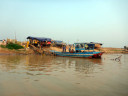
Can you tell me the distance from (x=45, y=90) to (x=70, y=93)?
95 cm

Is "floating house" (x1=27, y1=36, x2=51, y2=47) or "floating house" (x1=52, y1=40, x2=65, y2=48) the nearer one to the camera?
"floating house" (x1=27, y1=36, x2=51, y2=47)

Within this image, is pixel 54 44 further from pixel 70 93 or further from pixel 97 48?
pixel 70 93

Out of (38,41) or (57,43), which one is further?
(57,43)

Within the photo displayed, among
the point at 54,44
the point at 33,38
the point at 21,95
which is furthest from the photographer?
the point at 54,44

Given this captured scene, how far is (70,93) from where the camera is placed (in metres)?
4.59

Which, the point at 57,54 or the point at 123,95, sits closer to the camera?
the point at 123,95

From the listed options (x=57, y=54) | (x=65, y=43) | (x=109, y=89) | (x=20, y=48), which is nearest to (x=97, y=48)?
(x=65, y=43)

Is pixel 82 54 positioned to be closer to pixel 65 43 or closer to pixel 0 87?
pixel 65 43

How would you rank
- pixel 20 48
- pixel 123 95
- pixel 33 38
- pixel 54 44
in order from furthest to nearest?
pixel 54 44 → pixel 33 38 → pixel 20 48 → pixel 123 95

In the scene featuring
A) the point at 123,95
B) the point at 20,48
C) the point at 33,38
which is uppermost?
the point at 33,38

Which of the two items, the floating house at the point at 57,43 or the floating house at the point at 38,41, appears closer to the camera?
the floating house at the point at 38,41

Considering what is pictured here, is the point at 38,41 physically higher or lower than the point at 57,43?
higher

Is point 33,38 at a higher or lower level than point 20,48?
higher

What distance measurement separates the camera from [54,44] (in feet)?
114
